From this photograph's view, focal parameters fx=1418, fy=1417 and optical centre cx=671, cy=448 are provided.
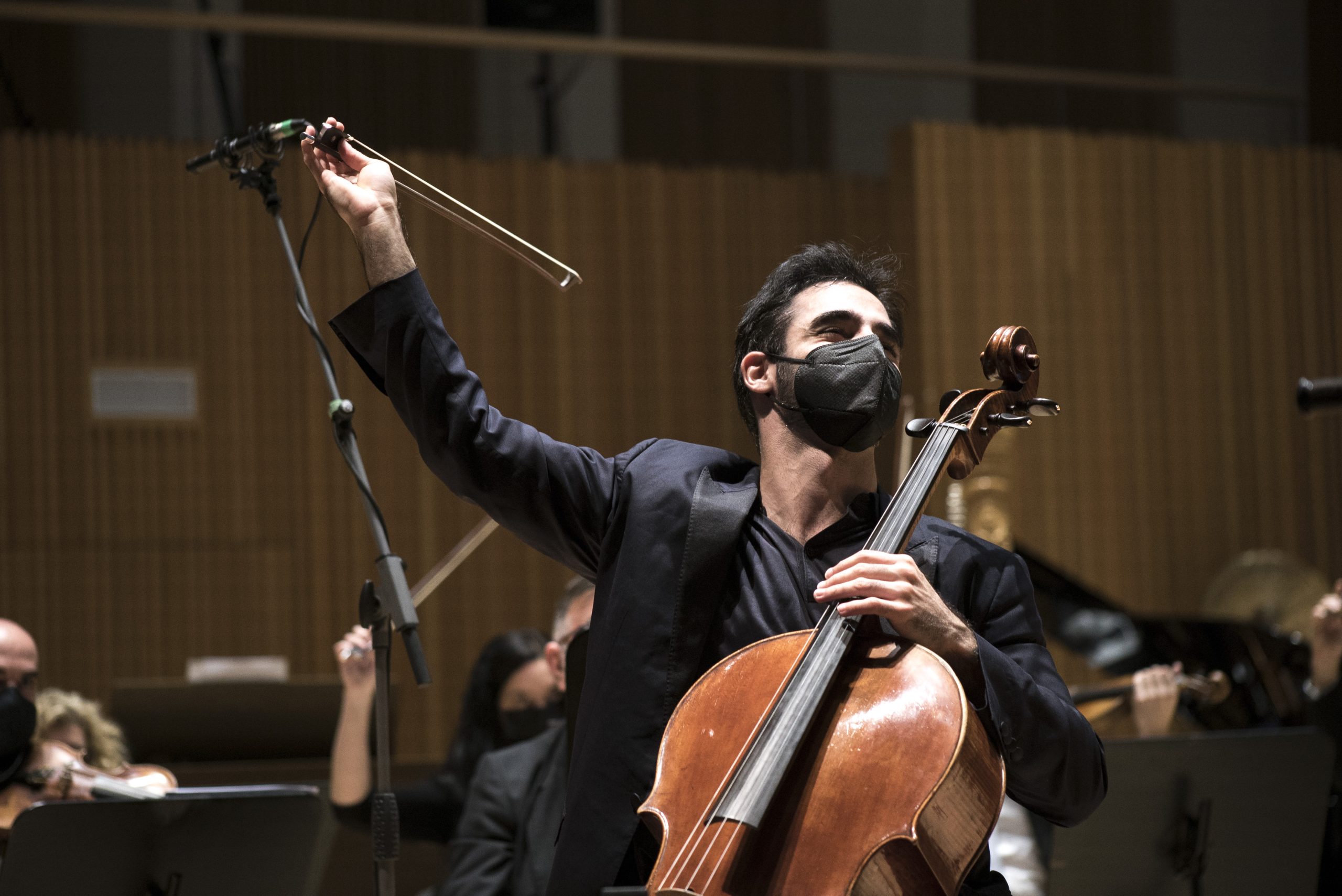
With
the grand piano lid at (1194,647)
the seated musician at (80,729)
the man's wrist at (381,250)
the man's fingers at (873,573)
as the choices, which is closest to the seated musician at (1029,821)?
the grand piano lid at (1194,647)

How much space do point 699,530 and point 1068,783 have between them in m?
0.54

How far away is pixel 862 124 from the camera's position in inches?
308

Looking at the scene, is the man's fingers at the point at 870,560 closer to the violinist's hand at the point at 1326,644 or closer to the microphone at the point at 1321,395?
the microphone at the point at 1321,395

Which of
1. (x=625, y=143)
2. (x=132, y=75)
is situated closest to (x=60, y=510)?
(x=132, y=75)

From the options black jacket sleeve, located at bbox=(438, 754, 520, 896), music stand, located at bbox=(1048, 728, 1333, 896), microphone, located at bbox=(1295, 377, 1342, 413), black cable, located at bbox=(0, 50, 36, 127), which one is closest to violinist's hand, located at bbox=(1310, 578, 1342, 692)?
music stand, located at bbox=(1048, 728, 1333, 896)

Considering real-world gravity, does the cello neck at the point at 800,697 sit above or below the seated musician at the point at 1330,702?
above

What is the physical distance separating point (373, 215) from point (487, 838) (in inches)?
66.9

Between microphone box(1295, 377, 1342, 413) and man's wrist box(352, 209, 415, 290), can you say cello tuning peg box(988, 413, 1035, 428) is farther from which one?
man's wrist box(352, 209, 415, 290)

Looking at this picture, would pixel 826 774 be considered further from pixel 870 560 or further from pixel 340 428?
pixel 340 428

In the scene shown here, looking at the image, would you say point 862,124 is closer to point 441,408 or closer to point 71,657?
point 71,657

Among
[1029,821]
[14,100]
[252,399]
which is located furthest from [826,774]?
[14,100]

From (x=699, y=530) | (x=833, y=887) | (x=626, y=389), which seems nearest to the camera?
(x=833, y=887)

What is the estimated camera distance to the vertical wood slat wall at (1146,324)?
22.3 feet

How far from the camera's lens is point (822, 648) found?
1569 millimetres
